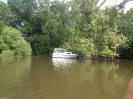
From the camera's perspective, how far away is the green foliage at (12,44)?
3587 cm

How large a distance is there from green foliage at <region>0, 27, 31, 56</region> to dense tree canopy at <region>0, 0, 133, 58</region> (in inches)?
9.9

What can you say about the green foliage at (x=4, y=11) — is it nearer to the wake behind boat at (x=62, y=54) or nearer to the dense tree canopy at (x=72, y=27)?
the dense tree canopy at (x=72, y=27)

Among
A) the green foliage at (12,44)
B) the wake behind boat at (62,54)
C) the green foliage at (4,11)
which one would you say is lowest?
the wake behind boat at (62,54)

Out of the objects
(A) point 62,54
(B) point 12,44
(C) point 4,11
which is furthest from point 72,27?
(B) point 12,44

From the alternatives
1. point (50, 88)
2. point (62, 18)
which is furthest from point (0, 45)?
point (50, 88)

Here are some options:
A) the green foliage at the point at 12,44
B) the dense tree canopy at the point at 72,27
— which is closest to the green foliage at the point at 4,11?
the dense tree canopy at the point at 72,27

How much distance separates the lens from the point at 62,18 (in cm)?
4938

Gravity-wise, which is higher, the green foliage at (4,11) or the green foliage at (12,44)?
the green foliage at (4,11)

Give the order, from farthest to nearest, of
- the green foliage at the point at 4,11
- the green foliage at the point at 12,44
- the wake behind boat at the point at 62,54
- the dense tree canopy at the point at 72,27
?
1. the green foliage at the point at 4,11
2. the wake behind boat at the point at 62,54
3. the green foliage at the point at 12,44
4. the dense tree canopy at the point at 72,27

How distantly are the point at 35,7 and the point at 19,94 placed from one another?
44.8 metres

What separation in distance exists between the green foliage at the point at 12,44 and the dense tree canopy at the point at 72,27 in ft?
0.82

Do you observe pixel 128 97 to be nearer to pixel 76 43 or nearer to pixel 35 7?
pixel 76 43

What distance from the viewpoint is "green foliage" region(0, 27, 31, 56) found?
1412 inches

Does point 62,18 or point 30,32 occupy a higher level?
point 62,18
